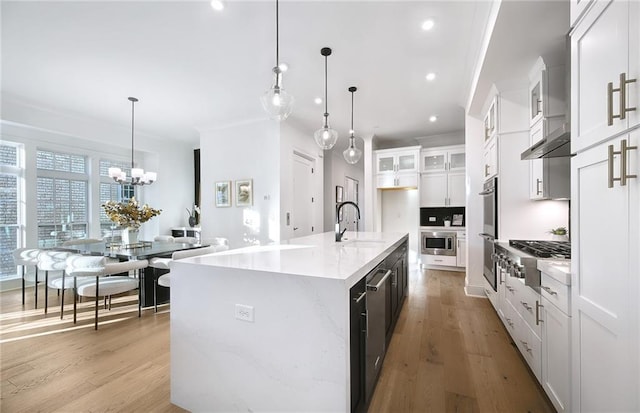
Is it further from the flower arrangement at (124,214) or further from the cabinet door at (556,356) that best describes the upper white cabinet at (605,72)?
the flower arrangement at (124,214)

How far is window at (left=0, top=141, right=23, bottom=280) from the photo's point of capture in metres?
4.18

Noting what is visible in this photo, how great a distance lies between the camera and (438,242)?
5.50m

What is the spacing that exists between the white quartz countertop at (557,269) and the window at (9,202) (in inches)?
261

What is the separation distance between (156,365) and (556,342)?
2689 millimetres

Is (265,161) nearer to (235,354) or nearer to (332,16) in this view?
(332,16)

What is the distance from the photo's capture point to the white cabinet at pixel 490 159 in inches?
121

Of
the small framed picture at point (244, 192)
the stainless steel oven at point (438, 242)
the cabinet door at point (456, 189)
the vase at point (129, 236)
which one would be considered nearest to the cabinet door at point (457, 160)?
the cabinet door at point (456, 189)

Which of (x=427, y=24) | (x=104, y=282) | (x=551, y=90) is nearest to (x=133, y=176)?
(x=104, y=282)

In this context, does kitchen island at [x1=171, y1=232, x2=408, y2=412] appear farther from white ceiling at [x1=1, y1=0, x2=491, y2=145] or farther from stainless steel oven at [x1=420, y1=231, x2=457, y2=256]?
stainless steel oven at [x1=420, y1=231, x2=457, y2=256]

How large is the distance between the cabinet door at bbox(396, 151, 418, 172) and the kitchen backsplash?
91cm

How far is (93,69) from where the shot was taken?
3.21 m

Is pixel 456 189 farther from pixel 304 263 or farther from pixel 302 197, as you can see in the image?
pixel 304 263

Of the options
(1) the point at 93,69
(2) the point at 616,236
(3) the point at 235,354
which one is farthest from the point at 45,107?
(2) the point at 616,236

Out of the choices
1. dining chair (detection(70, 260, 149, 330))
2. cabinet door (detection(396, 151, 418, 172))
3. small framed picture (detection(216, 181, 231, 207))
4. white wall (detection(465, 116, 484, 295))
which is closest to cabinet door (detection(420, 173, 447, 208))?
cabinet door (detection(396, 151, 418, 172))
